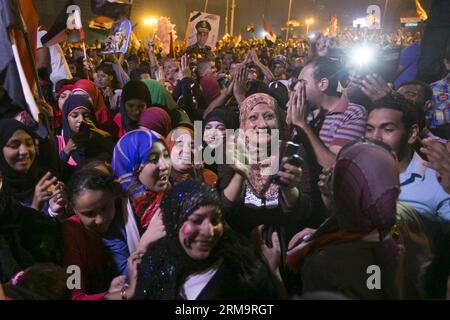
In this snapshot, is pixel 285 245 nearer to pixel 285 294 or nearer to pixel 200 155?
pixel 285 294

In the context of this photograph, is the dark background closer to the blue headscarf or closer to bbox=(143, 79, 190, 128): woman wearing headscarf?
bbox=(143, 79, 190, 128): woman wearing headscarf

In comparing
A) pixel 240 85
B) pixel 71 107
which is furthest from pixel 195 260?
pixel 71 107

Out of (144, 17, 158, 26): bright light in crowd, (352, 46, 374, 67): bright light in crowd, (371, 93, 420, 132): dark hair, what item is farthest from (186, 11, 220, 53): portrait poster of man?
(144, 17, 158, 26): bright light in crowd

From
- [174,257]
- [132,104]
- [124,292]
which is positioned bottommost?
[124,292]

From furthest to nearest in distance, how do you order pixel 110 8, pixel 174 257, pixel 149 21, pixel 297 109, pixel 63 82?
pixel 149 21
pixel 63 82
pixel 110 8
pixel 297 109
pixel 174 257

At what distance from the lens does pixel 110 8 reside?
391 cm

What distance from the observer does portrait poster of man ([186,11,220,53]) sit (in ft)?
16.9

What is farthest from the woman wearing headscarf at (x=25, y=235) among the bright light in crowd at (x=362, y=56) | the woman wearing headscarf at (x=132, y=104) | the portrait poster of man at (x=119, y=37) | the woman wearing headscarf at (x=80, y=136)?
the portrait poster of man at (x=119, y=37)

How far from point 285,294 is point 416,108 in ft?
3.73

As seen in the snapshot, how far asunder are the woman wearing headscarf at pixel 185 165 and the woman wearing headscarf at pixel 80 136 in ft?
2.13

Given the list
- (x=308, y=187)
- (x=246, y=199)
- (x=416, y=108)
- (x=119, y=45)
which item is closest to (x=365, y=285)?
(x=308, y=187)

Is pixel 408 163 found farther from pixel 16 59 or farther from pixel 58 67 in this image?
pixel 58 67

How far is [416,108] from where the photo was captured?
235 centimetres

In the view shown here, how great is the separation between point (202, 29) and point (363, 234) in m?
3.70
